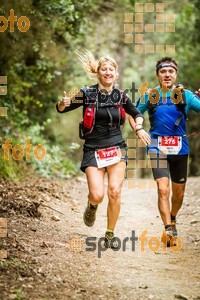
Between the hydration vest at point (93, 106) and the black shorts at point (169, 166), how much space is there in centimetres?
88

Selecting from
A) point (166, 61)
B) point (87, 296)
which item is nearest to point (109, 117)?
point (166, 61)

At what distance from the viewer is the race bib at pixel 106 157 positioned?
21.4ft

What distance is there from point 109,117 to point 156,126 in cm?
93

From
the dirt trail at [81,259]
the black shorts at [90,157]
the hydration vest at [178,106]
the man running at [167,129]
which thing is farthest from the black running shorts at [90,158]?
the dirt trail at [81,259]

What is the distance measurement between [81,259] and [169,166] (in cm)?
212

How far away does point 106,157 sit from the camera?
6531 millimetres

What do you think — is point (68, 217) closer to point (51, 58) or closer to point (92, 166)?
point (92, 166)

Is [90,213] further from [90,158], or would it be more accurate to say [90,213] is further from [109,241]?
[90,158]

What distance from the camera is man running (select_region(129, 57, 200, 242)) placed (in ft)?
23.0

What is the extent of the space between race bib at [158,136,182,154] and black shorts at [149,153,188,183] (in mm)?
92

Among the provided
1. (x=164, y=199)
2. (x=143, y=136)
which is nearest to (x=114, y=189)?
(x=143, y=136)

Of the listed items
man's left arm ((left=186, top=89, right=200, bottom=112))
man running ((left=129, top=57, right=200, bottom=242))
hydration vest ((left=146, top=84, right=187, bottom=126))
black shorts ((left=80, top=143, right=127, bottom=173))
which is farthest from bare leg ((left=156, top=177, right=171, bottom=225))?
man's left arm ((left=186, top=89, right=200, bottom=112))

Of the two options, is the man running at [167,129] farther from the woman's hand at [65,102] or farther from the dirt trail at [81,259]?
the woman's hand at [65,102]

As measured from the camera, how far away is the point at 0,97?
39.4 ft
